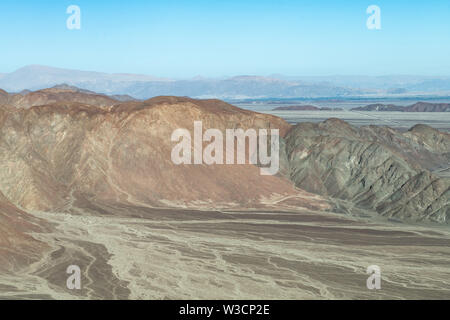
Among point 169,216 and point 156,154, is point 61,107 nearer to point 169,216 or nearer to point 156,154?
point 156,154

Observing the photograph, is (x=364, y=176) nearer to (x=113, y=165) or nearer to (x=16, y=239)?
(x=113, y=165)

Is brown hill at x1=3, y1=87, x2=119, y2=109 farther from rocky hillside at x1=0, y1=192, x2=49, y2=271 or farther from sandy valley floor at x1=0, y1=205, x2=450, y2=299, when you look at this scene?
rocky hillside at x1=0, y1=192, x2=49, y2=271

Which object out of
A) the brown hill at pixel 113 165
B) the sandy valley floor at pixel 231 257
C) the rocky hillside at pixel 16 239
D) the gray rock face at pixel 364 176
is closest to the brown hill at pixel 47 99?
the brown hill at pixel 113 165

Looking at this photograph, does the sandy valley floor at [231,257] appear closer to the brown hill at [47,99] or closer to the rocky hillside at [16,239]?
the rocky hillside at [16,239]

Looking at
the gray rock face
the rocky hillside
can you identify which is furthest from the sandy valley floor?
the gray rock face

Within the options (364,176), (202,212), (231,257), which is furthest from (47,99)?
(231,257)

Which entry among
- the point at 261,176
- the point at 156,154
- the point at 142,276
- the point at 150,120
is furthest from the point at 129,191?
the point at 142,276
